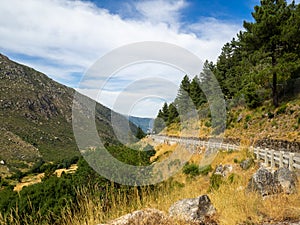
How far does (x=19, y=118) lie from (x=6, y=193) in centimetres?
17026

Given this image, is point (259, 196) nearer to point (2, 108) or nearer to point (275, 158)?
point (275, 158)

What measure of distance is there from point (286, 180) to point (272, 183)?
1.20ft

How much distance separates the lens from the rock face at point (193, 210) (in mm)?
4887

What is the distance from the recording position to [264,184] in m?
6.70

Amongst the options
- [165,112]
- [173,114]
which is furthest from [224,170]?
[165,112]

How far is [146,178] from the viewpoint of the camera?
31.5 ft

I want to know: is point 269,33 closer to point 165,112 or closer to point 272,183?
point 272,183

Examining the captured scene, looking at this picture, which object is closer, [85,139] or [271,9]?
[85,139]

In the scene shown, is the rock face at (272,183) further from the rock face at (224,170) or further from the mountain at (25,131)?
the mountain at (25,131)

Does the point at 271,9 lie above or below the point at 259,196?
above

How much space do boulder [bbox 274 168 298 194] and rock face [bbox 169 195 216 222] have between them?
7.44 ft

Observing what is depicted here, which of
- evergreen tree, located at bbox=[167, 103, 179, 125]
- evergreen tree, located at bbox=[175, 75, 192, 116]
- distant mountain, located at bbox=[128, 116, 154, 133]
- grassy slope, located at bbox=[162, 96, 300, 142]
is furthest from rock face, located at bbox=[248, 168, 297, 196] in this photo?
evergreen tree, located at bbox=[167, 103, 179, 125]

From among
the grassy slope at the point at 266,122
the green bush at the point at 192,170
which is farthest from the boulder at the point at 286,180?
the grassy slope at the point at 266,122

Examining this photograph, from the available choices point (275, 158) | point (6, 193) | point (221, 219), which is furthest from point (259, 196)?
point (6, 193)
